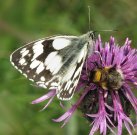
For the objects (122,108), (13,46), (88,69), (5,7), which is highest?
(5,7)

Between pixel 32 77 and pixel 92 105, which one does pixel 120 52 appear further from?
pixel 32 77

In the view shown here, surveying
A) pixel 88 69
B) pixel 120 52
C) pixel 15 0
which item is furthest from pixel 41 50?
pixel 15 0

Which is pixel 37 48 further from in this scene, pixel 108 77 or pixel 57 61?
pixel 108 77

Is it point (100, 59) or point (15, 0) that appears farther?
point (15, 0)

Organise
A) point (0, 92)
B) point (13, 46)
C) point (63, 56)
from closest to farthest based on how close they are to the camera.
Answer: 1. point (63, 56)
2. point (0, 92)
3. point (13, 46)

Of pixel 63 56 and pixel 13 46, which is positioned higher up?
pixel 13 46

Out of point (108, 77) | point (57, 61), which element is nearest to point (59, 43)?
point (57, 61)

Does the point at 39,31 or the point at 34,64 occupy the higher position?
the point at 39,31
